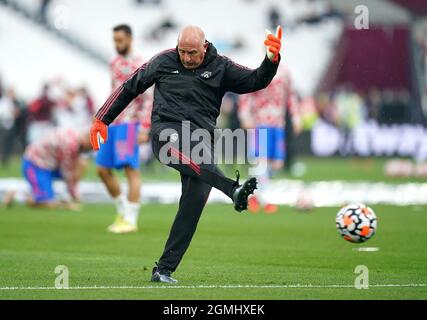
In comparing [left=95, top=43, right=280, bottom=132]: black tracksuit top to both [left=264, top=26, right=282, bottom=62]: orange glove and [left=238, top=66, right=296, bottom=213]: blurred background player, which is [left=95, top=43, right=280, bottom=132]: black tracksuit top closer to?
[left=264, top=26, right=282, bottom=62]: orange glove

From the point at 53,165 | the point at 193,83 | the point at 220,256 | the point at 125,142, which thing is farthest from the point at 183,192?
the point at 53,165

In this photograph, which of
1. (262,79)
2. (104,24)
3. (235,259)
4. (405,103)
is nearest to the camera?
(262,79)

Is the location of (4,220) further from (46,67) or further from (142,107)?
(46,67)

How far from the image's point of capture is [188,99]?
9898 mm

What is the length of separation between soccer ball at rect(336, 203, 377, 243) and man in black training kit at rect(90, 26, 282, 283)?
258cm

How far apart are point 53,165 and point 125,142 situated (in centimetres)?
454

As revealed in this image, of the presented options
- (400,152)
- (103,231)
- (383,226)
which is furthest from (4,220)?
(400,152)

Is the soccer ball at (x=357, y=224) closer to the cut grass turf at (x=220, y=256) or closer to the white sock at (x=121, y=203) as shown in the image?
the cut grass turf at (x=220, y=256)

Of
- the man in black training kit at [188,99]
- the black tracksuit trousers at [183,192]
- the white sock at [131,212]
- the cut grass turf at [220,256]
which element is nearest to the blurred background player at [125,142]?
the white sock at [131,212]

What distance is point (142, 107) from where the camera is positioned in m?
15.5

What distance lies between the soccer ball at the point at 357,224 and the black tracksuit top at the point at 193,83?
2.60 meters

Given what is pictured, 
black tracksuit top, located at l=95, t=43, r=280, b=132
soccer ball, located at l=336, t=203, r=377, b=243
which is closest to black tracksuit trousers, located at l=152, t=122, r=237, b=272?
black tracksuit top, located at l=95, t=43, r=280, b=132

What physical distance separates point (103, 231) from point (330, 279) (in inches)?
234

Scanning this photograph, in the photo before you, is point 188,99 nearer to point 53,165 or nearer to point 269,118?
point 53,165
